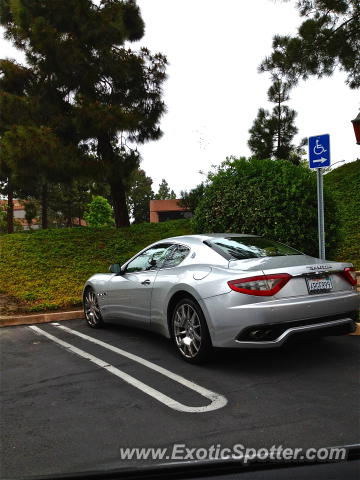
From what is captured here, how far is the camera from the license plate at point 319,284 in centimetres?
431

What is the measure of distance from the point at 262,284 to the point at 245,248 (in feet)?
3.13

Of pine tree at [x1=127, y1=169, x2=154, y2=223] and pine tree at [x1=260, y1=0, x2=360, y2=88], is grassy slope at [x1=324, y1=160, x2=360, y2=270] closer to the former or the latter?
pine tree at [x1=260, y1=0, x2=360, y2=88]

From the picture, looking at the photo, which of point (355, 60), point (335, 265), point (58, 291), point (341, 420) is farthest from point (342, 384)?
point (355, 60)

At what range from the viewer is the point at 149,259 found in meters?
5.86

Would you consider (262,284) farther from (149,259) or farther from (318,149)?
(318,149)

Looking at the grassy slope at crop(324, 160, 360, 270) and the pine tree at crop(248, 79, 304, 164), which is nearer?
the grassy slope at crop(324, 160, 360, 270)

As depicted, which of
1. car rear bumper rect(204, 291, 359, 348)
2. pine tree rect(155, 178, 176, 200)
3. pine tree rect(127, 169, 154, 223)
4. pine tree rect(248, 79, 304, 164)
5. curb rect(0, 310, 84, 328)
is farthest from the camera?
pine tree rect(155, 178, 176, 200)

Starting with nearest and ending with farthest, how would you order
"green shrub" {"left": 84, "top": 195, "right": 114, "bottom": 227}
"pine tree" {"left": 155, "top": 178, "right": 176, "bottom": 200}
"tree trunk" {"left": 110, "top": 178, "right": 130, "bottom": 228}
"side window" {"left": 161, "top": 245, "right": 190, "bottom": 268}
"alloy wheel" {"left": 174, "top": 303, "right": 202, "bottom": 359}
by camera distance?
1. "alloy wheel" {"left": 174, "top": 303, "right": 202, "bottom": 359}
2. "side window" {"left": 161, "top": 245, "right": 190, "bottom": 268}
3. "tree trunk" {"left": 110, "top": 178, "right": 130, "bottom": 228}
4. "green shrub" {"left": 84, "top": 195, "right": 114, "bottom": 227}
5. "pine tree" {"left": 155, "top": 178, "right": 176, "bottom": 200}

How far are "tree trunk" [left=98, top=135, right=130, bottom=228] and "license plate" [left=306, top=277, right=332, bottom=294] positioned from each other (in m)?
12.0

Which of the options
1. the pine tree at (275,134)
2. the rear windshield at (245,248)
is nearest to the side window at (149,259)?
the rear windshield at (245,248)

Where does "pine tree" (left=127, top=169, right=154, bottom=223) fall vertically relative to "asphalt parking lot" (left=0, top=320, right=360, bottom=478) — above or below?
above

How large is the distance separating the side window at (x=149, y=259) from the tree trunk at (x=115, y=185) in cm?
983

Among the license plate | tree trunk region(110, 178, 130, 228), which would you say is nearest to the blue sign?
the license plate

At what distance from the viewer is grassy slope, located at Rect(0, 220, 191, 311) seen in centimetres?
1016
